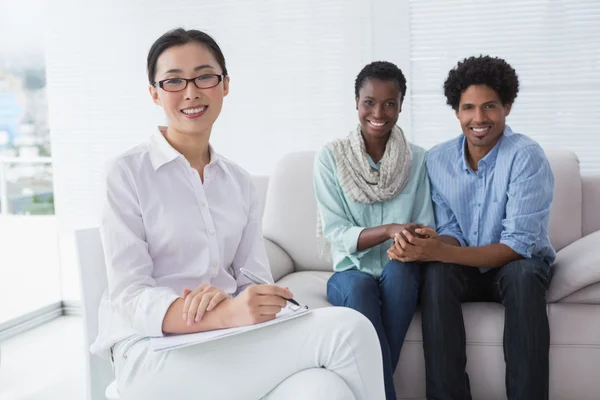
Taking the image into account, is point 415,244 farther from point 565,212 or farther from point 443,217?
point 565,212

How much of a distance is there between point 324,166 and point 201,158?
81 centimetres

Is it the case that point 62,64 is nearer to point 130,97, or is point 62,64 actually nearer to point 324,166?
point 130,97

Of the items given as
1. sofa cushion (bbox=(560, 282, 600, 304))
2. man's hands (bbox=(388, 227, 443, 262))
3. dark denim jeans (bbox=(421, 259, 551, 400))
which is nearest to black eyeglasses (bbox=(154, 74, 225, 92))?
man's hands (bbox=(388, 227, 443, 262))

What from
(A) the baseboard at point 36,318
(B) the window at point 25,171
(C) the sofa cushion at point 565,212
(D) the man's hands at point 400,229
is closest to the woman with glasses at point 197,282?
(D) the man's hands at point 400,229

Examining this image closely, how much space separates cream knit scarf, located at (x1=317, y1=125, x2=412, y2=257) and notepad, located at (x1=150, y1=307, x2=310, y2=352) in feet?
3.29

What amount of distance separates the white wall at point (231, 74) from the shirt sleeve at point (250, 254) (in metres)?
1.64

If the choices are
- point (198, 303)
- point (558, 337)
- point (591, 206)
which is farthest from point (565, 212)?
point (198, 303)

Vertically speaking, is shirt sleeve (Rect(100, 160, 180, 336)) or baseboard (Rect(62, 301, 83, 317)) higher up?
shirt sleeve (Rect(100, 160, 180, 336))

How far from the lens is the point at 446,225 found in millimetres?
2232

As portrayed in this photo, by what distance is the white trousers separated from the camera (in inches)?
47.0

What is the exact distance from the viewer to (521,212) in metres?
2.02

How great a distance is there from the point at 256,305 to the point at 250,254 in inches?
15.5

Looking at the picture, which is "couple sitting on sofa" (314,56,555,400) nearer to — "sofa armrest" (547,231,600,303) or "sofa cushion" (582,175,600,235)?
"sofa armrest" (547,231,600,303)

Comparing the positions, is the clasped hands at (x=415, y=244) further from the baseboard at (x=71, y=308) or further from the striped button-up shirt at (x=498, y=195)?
the baseboard at (x=71, y=308)
